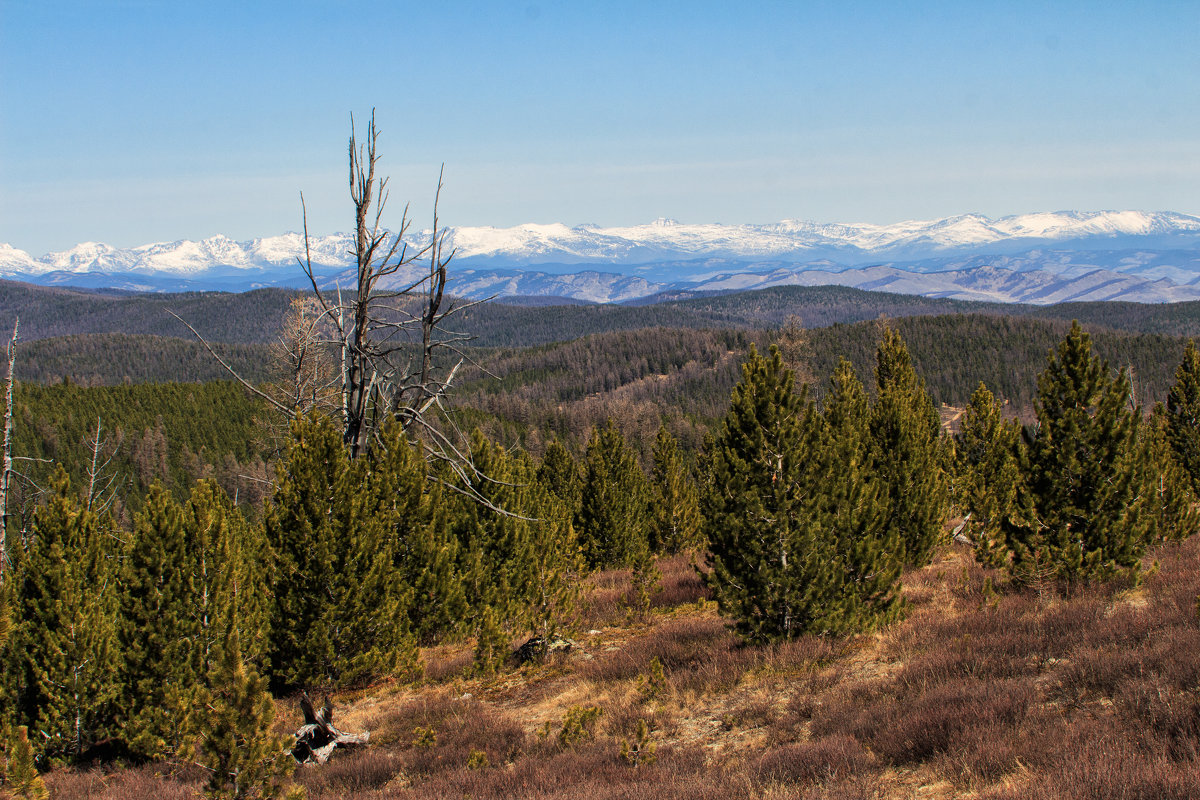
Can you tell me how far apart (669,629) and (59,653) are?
1101cm

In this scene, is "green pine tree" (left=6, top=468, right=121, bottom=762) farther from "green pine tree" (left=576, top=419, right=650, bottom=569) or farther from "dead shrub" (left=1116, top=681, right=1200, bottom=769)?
"green pine tree" (left=576, top=419, right=650, bottom=569)

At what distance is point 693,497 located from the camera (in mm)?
33844

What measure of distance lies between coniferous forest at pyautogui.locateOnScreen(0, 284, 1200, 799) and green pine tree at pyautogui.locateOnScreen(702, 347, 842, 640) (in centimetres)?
5

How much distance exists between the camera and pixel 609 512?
1117 inches

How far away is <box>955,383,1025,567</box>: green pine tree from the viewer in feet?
47.4

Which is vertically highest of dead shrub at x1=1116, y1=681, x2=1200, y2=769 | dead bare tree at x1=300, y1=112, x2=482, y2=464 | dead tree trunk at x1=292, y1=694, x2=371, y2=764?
dead bare tree at x1=300, y1=112, x2=482, y2=464

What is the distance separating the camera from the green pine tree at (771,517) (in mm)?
11445

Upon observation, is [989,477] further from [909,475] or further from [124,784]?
[124,784]

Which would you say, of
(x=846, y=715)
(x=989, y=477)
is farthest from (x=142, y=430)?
(x=846, y=715)

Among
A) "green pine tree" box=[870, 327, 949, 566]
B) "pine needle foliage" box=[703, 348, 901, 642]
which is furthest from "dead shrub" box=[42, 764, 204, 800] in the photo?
"green pine tree" box=[870, 327, 949, 566]

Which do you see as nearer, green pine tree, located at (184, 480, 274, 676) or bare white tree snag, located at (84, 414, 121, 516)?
green pine tree, located at (184, 480, 274, 676)

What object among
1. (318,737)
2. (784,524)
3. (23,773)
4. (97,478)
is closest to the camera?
(23,773)

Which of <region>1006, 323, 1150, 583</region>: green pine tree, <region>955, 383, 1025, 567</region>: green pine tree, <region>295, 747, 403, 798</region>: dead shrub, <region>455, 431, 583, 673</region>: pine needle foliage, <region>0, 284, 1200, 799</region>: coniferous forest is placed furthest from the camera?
<region>455, 431, 583, 673</region>: pine needle foliage

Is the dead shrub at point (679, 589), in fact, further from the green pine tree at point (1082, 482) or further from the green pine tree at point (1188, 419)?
the green pine tree at point (1188, 419)
